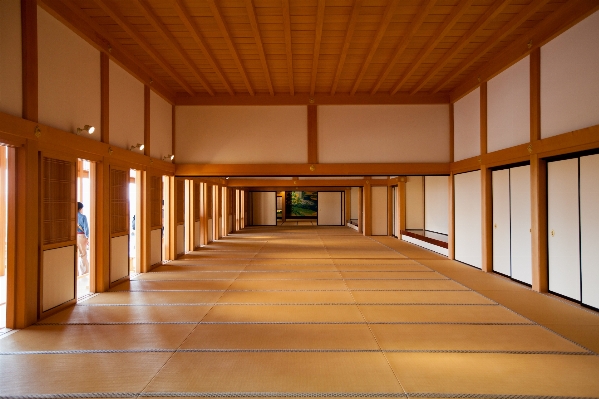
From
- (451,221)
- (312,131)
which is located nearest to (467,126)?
(451,221)

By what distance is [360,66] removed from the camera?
766cm

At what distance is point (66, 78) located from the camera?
525 cm

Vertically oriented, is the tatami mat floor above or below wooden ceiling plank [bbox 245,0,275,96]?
below

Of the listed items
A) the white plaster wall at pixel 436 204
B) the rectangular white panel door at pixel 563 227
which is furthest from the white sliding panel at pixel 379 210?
the rectangular white panel door at pixel 563 227

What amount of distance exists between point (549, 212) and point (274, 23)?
4.71 meters

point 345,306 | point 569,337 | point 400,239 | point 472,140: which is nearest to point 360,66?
point 472,140

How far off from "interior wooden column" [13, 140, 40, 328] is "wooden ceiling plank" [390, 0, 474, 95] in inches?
208

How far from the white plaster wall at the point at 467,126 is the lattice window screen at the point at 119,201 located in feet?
21.6

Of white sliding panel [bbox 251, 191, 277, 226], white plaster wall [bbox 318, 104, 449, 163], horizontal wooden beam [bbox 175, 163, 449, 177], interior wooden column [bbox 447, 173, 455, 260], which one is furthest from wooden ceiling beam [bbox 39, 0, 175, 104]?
white sliding panel [bbox 251, 191, 277, 226]

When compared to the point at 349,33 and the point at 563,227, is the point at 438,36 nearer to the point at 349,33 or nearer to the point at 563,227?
the point at 349,33

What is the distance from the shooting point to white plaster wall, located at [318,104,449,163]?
31.2ft

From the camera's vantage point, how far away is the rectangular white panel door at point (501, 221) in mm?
7184

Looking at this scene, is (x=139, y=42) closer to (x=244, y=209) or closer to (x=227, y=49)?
(x=227, y=49)

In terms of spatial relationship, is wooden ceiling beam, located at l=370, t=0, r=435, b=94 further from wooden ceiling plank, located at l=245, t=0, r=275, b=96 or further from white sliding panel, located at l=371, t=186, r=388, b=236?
white sliding panel, located at l=371, t=186, r=388, b=236
